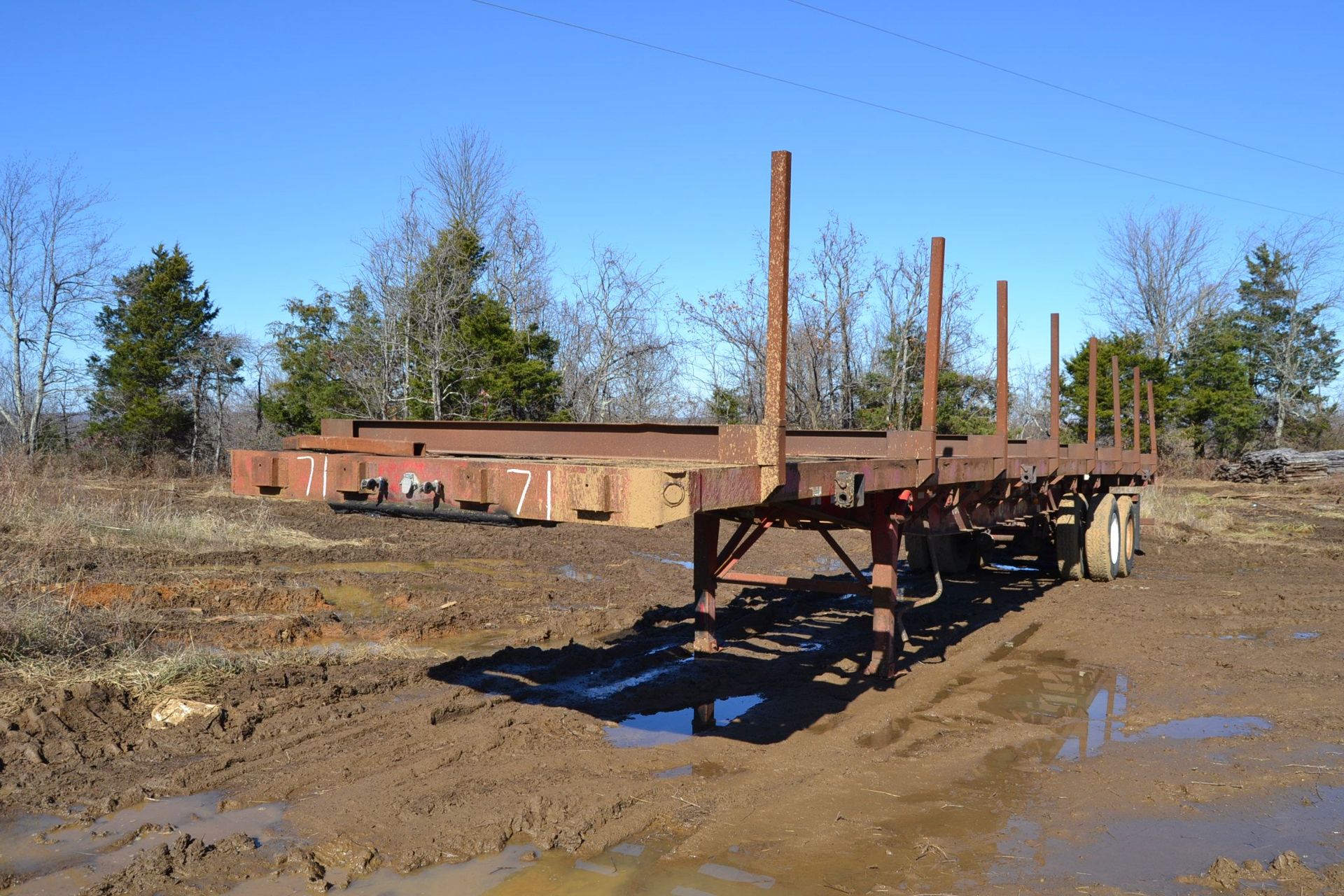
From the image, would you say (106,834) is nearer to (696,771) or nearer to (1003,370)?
(696,771)

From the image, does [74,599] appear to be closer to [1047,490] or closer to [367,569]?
[367,569]

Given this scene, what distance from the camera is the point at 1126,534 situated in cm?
1268

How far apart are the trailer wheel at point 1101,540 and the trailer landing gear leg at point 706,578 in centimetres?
618

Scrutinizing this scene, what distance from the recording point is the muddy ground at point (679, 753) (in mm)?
3928

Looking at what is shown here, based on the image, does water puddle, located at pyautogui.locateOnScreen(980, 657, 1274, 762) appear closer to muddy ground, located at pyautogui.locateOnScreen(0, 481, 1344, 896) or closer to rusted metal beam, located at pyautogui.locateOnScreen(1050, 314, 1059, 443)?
muddy ground, located at pyautogui.locateOnScreen(0, 481, 1344, 896)

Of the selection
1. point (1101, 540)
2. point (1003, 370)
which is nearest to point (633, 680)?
point (1003, 370)

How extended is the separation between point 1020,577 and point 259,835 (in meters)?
10.5

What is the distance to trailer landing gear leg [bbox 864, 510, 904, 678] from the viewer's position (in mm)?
6508

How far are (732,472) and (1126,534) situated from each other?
10485 millimetres

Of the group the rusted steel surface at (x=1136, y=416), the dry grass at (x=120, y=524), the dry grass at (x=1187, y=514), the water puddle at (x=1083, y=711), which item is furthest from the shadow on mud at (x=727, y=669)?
the dry grass at (x=1187, y=514)

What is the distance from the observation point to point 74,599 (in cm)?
884

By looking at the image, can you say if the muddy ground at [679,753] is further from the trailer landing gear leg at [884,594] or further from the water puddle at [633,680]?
the trailer landing gear leg at [884,594]

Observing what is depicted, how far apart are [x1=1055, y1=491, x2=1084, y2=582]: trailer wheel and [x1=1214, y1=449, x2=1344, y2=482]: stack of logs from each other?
23.2m

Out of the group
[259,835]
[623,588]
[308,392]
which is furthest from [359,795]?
[308,392]
